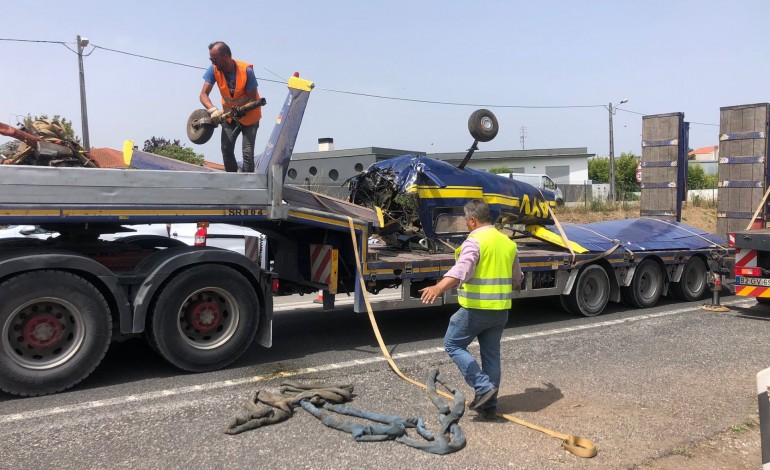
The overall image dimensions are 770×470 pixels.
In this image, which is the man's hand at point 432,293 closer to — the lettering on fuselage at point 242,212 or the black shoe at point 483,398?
the black shoe at point 483,398

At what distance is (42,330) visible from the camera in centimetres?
530

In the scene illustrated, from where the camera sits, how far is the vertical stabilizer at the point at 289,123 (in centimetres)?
656

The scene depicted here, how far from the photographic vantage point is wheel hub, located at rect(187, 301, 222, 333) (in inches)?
236

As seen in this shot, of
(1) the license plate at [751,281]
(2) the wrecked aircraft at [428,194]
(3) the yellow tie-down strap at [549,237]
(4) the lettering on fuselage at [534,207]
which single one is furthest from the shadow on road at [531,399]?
(1) the license plate at [751,281]

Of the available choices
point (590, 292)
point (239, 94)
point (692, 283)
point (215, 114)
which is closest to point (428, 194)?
point (239, 94)

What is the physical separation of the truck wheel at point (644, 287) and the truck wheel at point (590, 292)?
0.60 m

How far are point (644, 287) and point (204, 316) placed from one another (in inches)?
289

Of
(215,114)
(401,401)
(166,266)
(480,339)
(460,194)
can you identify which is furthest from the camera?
(460,194)

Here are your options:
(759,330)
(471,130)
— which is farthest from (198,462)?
(759,330)

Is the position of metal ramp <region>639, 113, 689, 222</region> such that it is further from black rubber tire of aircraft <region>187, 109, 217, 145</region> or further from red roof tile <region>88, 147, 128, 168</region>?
red roof tile <region>88, 147, 128, 168</region>

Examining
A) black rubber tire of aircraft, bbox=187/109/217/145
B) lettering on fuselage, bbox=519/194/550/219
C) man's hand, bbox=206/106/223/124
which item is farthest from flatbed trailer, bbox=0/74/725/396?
lettering on fuselage, bbox=519/194/550/219

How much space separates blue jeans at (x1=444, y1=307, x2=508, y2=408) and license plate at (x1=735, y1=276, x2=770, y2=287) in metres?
6.38

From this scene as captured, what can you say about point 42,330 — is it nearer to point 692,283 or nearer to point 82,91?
point 692,283

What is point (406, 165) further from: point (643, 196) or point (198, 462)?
point (643, 196)
